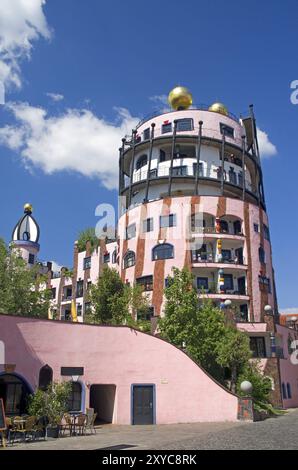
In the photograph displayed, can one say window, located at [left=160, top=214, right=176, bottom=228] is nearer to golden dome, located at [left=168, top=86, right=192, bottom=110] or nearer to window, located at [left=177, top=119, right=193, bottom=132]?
window, located at [left=177, top=119, right=193, bottom=132]

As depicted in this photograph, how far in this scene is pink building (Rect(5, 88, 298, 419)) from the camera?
39.5 m

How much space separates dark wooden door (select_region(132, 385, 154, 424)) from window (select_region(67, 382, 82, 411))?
2.78 m

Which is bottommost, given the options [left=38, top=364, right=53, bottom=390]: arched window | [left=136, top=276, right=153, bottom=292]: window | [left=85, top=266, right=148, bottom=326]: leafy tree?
[left=38, top=364, right=53, bottom=390]: arched window

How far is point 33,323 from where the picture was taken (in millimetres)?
21344

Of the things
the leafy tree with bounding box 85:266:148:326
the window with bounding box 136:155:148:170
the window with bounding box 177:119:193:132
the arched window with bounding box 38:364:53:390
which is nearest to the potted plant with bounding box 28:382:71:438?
the arched window with bounding box 38:364:53:390

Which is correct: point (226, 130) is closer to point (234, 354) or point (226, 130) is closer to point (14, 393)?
point (234, 354)

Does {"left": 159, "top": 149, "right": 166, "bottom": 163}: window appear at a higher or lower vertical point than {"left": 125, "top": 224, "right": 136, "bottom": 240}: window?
higher

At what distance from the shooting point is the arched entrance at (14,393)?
19.7 metres

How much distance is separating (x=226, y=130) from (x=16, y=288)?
90.0ft

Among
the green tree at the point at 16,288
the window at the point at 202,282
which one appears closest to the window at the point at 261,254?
the window at the point at 202,282

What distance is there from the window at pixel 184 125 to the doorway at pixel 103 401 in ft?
98.1

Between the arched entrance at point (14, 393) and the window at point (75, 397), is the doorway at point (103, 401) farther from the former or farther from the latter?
the arched entrance at point (14, 393)

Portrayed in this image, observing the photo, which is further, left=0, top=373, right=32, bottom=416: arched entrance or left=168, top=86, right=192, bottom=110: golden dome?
left=168, top=86, right=192, bottom=110: golden dome

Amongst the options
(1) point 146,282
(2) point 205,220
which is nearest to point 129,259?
(1) point 146,282
